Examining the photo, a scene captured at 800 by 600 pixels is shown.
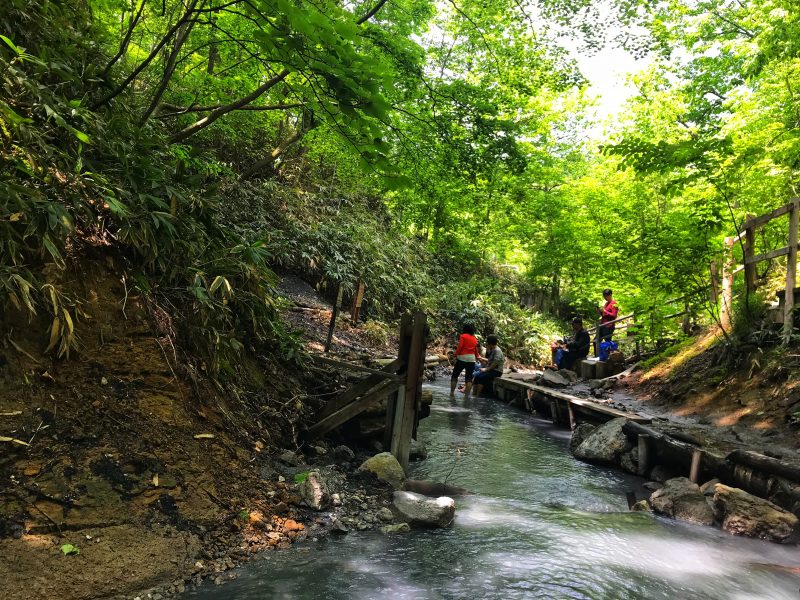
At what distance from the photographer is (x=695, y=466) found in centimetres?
661

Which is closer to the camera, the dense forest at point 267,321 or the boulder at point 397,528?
the dense forest at point 267,321

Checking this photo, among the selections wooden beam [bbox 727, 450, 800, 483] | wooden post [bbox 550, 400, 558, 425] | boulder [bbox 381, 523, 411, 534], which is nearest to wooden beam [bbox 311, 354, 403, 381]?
boulder [bbox 381, 523, 411, 534]

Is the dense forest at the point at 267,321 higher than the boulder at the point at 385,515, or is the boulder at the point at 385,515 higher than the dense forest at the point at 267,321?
the dense forest at the point at 267,321

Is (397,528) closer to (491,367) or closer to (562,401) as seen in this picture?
(562,401)

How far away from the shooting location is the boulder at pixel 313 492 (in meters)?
4.86

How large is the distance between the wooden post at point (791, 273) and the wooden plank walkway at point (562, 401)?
280cm

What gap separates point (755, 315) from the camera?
31.1 feet

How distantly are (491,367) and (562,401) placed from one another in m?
2.98

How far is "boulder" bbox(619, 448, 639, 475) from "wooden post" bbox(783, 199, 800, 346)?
3293mm

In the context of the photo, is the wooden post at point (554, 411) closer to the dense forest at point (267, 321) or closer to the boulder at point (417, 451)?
the dense forest at point (267, 321)

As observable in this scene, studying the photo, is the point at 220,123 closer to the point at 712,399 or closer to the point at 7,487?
the point at 7,487

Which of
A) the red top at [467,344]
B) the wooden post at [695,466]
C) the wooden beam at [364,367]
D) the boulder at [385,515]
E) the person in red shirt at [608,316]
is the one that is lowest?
the boulder at [385,515]

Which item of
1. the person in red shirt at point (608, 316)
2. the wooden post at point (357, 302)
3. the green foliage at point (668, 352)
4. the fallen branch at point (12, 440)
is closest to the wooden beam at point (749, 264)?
the green foliage at point (668, 352)

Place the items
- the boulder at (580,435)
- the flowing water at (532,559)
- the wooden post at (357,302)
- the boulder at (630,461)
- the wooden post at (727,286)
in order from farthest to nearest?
the wooden post at (357,302)
the wooden post at (727,286)
the boulder at (580,435)
the boulder at (630,461)
the flowing water at (532,559)
